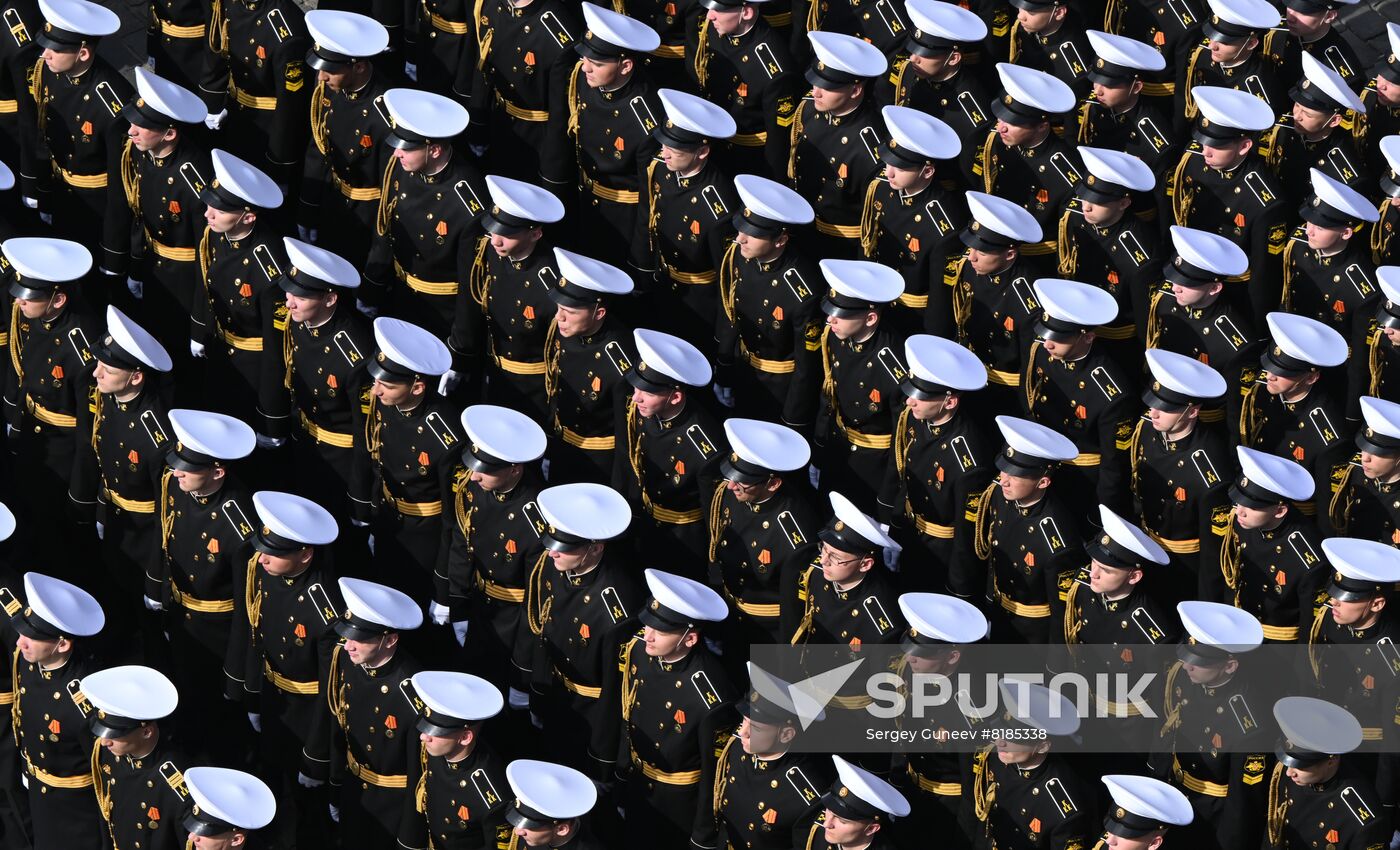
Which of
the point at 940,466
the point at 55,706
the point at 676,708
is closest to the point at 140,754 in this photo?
the point at 55,706

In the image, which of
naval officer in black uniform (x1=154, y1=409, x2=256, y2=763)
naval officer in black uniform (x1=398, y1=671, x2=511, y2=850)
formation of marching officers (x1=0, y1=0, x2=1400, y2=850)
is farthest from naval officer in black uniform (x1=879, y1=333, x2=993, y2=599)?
naval officer in black uniform (x1=154, y1=409, x2=256, y2=763)

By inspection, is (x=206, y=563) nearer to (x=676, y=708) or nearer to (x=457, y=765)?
(x=457, y=765)

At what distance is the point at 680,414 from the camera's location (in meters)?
16.7

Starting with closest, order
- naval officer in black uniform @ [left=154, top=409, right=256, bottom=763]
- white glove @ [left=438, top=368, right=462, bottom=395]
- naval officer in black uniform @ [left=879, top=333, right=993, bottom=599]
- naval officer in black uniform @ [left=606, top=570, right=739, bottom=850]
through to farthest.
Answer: naval officer in black uniform @ [left=606, top=570, right=739, bottom=850] → naval officer in black uniform @ [left=154, top=409, right=256, bottom=763] → naval officer in black uniform @ [left=879, top=333, right=993, bottom=599] → white glove @ [left=438, top=368, right=462, bottom=395]

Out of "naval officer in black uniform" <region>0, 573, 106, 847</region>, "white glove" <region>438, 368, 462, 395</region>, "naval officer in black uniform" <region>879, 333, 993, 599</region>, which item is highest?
"naval officer in black uniform" <region>879, 333, 993, 599</region>

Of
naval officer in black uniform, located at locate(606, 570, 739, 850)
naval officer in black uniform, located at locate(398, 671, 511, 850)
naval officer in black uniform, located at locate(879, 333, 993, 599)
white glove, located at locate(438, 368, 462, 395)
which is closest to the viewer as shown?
naval officer in black uniform, located at locate(398, 671, 511, 850)

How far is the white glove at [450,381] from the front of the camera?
17781 mm

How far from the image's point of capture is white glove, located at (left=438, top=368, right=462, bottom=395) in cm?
1778

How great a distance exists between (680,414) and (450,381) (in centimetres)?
181

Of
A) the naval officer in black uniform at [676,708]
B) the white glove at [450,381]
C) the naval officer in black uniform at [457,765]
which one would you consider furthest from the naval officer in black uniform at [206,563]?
the naval officer in black uniform at [676,708]

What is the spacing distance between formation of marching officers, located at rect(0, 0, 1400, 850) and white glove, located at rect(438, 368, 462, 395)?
0.09 metres

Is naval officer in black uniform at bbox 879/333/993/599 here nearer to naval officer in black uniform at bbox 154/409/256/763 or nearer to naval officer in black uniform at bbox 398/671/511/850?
naval officer in black uniform at bbox 398/671/511/850

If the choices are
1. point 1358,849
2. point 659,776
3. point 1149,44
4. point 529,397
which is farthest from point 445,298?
point 1358,849

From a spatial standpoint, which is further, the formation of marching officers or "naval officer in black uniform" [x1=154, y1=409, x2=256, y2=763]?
"naval officer in black uniform" [x1=154, y1=409, x2=256, y2=763]
